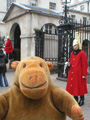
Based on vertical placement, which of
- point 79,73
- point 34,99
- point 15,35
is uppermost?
point 15,35

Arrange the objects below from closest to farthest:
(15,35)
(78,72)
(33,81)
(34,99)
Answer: (33,81), (34,99), (78,72), (15,35)

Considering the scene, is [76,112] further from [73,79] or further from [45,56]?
[45,56]

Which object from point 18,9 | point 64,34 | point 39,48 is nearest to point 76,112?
point 64,34

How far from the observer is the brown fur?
1.82m

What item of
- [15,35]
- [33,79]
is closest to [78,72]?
[33,79]

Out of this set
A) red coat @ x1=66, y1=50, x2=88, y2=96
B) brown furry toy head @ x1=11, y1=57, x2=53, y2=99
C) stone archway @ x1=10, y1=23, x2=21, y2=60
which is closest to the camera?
brown furry toy head @ x1=11, y1=57, x2=53, y2=99

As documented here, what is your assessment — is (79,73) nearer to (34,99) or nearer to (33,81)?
(34,99)

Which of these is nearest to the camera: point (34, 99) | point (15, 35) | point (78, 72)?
point (34, 99)

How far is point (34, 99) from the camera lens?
6.49 feet

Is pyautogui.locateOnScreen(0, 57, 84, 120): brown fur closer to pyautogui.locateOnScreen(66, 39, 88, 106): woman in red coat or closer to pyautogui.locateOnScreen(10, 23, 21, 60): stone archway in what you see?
pyautogui.locateOnScreen(66, 39, 88, 106): woman in red coat

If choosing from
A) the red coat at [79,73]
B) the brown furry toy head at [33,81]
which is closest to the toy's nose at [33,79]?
the brown furry toy head at [33,81]

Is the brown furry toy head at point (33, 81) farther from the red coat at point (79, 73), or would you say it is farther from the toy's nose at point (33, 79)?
the red coat at point (79, 73)

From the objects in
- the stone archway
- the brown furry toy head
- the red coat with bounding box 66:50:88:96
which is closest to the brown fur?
the brown furry toy head

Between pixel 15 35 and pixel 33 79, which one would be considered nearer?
pixel 33 79
